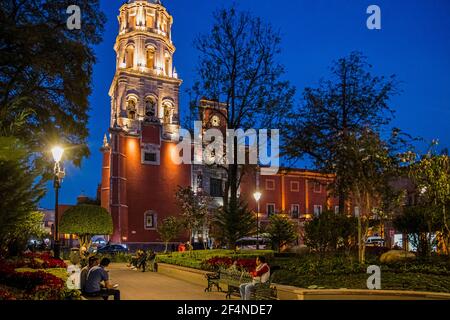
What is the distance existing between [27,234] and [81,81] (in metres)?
6.97

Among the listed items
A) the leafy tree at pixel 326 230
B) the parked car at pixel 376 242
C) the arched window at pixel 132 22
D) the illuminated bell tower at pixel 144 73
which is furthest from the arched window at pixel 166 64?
the leafy tree at pixel 326 230

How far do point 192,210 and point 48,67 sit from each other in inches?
861

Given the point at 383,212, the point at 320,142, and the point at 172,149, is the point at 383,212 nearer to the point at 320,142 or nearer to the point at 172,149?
the point at 320,142

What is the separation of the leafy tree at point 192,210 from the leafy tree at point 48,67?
617 inches

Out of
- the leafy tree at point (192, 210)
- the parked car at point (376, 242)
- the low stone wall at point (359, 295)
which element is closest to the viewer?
the low stone wall at point (359, 295)

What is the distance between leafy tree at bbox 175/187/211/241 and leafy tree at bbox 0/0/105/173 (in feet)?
51.4

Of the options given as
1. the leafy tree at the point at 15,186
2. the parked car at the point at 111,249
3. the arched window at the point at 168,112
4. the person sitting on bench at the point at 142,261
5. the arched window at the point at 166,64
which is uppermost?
the arched window at the point at 166,64

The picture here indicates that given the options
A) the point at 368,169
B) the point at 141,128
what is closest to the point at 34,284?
the point at 368,169

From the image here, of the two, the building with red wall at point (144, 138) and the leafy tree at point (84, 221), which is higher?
the building with red wall at point (144, 138)

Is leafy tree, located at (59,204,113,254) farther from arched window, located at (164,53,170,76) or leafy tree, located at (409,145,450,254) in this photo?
arched window, located at (164,53,170,76)

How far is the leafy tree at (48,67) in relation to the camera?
61.4 ft

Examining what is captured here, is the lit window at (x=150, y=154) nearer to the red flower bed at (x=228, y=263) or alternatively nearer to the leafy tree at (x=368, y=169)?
the red flower bed at (x=228, y=263)

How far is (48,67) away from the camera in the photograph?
62.4 feet

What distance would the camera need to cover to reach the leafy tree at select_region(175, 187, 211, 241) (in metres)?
36.9
